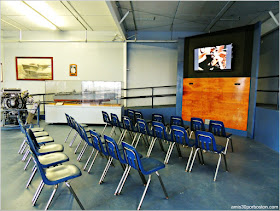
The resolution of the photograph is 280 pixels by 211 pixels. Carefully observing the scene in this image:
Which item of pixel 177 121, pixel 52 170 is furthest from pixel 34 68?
pixel 52 170

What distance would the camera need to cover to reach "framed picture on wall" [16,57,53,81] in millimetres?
9531

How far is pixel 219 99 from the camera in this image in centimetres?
689

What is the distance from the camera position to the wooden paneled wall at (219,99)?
6.34 meters

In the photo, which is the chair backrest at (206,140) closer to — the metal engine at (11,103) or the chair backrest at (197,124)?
the chair backrest at (197,124)

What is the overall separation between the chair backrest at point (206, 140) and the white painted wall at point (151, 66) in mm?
6390

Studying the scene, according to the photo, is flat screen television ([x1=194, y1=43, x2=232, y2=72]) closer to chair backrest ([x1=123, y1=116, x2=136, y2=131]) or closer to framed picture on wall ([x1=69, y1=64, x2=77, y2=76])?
chair backrest ([x1=123, y1=116, x2=136, y2=131])

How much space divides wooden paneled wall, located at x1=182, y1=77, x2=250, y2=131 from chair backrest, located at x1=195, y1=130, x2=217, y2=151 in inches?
145

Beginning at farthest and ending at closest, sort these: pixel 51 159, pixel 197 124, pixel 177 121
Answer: pixel 177 121 < pixel 197 124 < pixel 51 159

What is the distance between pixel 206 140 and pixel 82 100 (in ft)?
19.0

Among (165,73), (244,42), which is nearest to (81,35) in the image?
(165,73)

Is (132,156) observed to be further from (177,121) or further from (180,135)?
(177,121)

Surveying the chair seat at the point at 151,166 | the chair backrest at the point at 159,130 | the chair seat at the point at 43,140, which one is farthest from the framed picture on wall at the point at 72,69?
the chair seat at the point at 151,166

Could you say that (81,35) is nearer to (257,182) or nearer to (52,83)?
(52,83)

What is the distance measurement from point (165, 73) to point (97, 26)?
4095 millimetres
